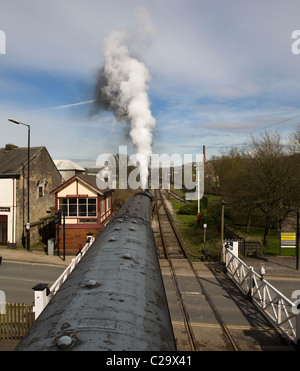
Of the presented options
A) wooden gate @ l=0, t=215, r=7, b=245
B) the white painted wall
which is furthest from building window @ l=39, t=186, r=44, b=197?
wooden gate @ l=0, t=215, r=7, b=245

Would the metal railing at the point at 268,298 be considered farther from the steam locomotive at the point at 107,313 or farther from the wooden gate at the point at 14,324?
the wooden gate at the point at 14,324

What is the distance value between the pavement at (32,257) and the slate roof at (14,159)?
6.24m

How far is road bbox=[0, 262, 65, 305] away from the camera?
38.6ft

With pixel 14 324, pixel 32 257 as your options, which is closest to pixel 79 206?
pixel 32 257

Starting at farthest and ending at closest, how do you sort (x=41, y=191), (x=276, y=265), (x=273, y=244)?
(x=41, y=191) < (x=273, y=244) < (x=276, y=265)

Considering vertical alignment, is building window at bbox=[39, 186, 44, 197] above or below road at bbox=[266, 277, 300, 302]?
above

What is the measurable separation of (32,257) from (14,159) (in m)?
10.1

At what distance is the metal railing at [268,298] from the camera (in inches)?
302

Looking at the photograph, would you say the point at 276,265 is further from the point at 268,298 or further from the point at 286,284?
the point at 268,298

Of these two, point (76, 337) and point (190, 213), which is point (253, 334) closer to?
point (76, 337)

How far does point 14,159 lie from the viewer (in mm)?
24172

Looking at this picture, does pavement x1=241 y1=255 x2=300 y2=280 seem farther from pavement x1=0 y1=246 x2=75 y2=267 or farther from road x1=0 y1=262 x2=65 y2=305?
pavement x1=0 y1=246 x2=75 y2=267

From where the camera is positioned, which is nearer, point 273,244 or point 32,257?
point 32,257

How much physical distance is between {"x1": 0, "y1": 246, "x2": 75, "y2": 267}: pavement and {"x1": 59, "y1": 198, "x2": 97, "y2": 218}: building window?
10.9 feet
